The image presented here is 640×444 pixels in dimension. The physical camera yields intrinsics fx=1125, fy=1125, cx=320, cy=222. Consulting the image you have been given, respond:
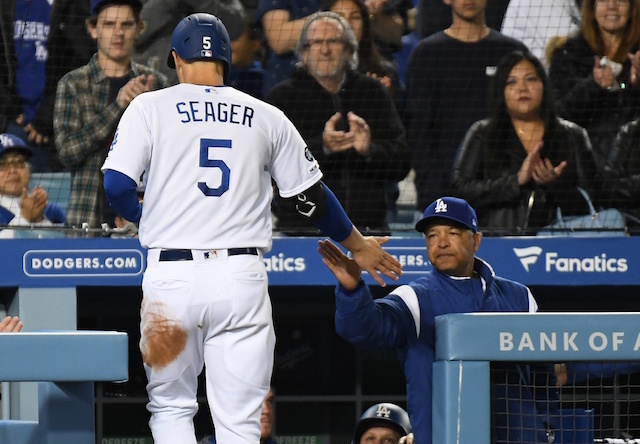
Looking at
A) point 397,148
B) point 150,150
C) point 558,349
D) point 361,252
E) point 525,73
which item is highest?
point 525,73

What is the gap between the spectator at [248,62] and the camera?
7086mm

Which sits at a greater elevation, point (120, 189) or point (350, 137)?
point (350, 137)

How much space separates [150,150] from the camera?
11.0ft

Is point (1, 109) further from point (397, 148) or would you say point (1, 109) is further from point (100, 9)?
point (397, 148)

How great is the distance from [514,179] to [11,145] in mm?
3021

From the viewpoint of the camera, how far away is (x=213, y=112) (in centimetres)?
338

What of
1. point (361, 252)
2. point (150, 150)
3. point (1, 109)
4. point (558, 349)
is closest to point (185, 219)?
point (150, 150)

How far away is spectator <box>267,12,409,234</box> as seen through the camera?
681cm

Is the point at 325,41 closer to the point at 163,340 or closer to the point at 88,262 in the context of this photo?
the point at 88,262

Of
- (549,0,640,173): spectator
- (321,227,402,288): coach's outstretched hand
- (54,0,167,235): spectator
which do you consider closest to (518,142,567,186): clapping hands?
(549,0,640,173): spectator

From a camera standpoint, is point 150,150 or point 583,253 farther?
point 583,253

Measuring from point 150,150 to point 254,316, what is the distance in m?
0.58

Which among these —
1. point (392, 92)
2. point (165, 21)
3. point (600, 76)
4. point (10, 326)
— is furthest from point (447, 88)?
point (10, 326)

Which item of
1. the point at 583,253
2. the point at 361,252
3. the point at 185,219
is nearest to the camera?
the point at 185,219
